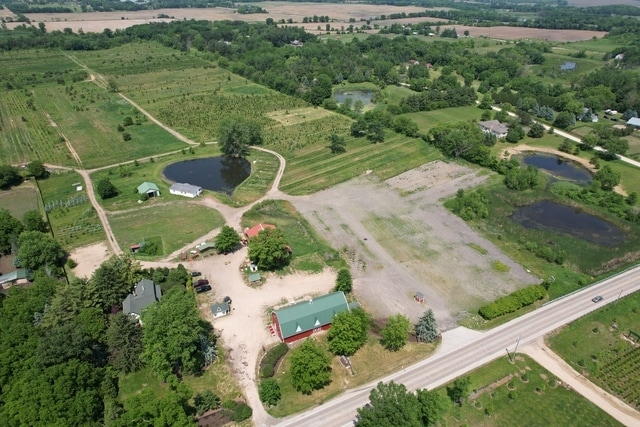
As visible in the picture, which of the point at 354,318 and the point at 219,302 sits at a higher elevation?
the point at 354,318

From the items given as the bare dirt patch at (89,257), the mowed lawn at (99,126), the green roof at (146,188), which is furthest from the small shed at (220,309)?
the mowed lawn at (99,126)

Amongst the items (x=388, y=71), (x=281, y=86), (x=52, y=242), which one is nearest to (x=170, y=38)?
(x=281, y=86)

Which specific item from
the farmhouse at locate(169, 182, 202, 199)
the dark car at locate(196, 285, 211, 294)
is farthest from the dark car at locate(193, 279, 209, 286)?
the farmhouse at locate(169, 182, 202, 199)

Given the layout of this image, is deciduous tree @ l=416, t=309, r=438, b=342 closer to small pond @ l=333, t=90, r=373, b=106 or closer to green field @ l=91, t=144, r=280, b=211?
green field @ l=91, t=144, r=280, b=211

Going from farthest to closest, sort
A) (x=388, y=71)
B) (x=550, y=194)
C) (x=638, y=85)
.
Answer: (x=388, y=71)
(x=638, y=85)
(x=550, y=194)

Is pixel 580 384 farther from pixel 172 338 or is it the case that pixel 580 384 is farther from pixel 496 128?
pixel 496 128

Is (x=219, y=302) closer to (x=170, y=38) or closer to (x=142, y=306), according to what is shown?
(x=142, y=306)
